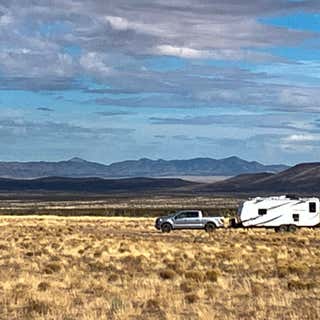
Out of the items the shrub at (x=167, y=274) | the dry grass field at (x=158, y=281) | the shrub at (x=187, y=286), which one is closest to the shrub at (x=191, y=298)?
the dry grass field at (x=158, y=281)

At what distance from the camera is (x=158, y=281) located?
22297mm

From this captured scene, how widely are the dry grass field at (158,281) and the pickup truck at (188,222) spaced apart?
603 inches

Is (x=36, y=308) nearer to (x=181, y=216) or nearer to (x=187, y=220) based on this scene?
(x=187, y=220)

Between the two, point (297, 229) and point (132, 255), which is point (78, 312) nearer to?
point (132, 255)

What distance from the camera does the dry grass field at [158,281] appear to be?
55.6ft

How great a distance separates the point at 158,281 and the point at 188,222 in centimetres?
3176

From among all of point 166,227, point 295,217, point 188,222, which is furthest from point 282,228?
point 166,227

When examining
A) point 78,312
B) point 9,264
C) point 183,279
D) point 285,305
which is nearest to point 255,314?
point 285,305

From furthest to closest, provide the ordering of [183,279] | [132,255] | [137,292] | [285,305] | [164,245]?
[164,245] → [132,255] → [183,279] → [137,292] → [285,305]

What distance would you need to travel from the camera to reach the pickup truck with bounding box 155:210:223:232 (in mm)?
53344

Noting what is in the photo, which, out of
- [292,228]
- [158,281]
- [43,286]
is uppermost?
[43,286]

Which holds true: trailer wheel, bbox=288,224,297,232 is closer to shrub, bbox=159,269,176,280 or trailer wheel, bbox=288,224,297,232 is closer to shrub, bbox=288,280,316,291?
shrub, bbox=159,269,176,280

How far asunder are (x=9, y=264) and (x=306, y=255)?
1124cm

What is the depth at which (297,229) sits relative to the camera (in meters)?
54.0
